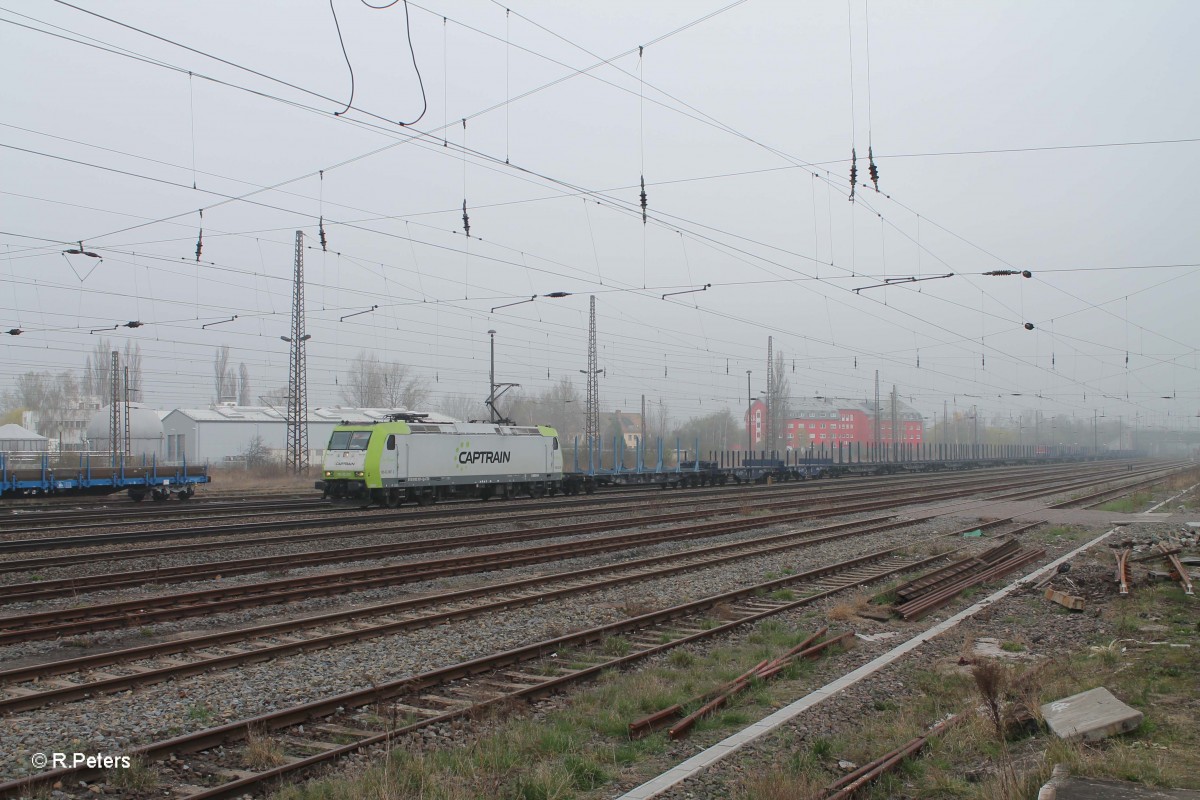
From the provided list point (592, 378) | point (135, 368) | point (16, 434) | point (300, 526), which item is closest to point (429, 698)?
point (300, 526)

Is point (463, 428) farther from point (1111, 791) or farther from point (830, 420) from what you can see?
point (830, 420)

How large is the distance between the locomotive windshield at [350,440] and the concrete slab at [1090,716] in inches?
960

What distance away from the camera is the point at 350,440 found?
29188 millimetres

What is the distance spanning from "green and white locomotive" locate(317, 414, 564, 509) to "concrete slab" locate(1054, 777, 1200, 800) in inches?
1001

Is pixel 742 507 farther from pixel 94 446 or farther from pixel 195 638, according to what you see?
pixel 94 446

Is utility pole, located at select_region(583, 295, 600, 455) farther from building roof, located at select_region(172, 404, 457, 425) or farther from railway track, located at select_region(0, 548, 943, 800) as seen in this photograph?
railway track, located at select_region(0, 548, 943, 800)

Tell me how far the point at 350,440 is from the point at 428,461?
2737 millimetres

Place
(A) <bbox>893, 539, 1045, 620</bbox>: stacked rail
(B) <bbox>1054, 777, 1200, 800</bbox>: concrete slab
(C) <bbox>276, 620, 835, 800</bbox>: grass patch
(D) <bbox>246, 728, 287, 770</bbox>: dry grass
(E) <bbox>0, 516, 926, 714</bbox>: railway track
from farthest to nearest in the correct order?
(A) <bbox>893, 539, 1045, 620</bbox>: stacked rail
(E) <bbox>0, 516, 926, 714</bbox>: railway track
(D) <bbox>246, 728, 287, 770</bbox>: dry grass
(C) <bbox>276, 620, 835, 800</bbox>: grass patch
(B) <bbox>1054, 777, 1200, 800</bbox>: concrete slab

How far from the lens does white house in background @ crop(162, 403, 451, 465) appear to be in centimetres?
6284

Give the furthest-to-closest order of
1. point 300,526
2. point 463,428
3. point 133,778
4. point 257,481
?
point 257,481, point 463,428, point 300,526, point 133,778

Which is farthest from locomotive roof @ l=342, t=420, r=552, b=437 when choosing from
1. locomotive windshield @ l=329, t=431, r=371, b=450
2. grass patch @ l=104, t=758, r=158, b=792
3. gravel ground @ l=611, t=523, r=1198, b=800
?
grass patch @ l=104, t=758, r=158, b=792

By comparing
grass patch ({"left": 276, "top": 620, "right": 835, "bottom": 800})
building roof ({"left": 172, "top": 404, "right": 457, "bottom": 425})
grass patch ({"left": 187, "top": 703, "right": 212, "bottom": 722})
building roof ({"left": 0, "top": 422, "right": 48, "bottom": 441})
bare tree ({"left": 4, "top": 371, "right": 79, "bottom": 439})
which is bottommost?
grass patch ({"left": 276, "top": 620, "right": 835, "bottom": 800})

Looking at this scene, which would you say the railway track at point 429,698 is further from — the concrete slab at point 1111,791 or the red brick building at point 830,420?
the red brick building at point 830,420

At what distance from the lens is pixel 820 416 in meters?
104
